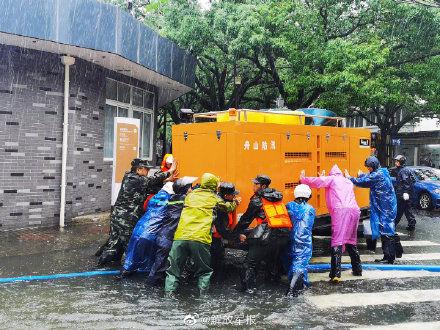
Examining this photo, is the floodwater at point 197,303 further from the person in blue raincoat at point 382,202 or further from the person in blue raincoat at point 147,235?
the person in blue raincoat at point 382,202

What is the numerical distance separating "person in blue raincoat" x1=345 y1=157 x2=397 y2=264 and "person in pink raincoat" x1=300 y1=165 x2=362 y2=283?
62 cm

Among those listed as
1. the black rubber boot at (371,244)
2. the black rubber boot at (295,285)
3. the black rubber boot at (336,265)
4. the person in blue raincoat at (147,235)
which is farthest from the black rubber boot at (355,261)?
the person in blue raincoat at (147,235)

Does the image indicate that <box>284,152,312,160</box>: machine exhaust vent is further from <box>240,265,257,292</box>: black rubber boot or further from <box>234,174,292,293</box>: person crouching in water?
<box>240,265,257,292</box>: black rubber boot

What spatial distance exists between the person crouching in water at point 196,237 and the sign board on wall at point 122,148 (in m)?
3.30

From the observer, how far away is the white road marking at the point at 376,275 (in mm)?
6186

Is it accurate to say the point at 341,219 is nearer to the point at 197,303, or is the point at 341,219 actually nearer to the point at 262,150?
the point at 262,150

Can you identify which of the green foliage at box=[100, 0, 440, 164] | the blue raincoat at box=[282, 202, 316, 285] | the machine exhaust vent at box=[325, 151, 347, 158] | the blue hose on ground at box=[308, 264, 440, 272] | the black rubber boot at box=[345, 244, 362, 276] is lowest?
the blue hose on ground at box=[308, 264, 440, 272]

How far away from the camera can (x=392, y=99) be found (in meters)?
15.4

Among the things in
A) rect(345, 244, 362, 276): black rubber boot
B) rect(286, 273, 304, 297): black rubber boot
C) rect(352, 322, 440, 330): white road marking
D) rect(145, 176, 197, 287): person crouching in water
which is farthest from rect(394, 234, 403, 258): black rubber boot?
rect(145, 176, 197, 287): person crouching in water

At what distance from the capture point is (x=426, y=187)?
13.7 meters

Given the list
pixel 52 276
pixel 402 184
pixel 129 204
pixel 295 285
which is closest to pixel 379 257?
pixel 402 184

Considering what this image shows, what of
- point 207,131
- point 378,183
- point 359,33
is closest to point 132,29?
point 207,131

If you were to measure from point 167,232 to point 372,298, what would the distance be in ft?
9.28

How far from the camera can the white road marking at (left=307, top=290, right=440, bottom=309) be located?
5117 millimetres
